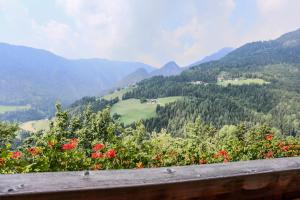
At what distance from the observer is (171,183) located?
210 cm

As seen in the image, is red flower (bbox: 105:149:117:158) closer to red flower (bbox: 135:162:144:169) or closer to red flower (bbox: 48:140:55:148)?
red flower (bbox: 135:162:144:169)

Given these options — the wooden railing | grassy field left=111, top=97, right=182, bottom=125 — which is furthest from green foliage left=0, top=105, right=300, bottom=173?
grassy field left=111, top=97, right=182, bottom=125

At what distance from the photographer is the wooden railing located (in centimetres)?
179

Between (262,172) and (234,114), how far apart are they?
180 meters

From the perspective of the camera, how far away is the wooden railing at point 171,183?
5.88 feet

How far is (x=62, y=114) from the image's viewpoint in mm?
39688

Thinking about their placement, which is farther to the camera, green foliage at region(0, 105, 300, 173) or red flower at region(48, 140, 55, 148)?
red flower at region(48, 140, 55, 148)

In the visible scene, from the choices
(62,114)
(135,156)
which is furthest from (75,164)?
(62,114)

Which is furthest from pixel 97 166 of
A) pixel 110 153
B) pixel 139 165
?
pixel 139 165

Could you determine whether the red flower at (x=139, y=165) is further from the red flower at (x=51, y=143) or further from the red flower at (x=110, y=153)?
the red flower at (x=51, y=143)

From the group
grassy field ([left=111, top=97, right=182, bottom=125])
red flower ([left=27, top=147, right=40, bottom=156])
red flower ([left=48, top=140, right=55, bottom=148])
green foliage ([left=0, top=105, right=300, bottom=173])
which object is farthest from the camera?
grassy field ([left=111, top=97, right=182, bottom=125])

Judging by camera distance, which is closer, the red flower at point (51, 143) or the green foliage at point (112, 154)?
the green foliage at point (112, 154)

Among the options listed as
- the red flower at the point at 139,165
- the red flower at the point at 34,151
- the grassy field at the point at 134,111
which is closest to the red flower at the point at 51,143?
the red flower at the point at 34,151

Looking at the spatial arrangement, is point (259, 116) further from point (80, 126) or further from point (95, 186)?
point (95, 186)
